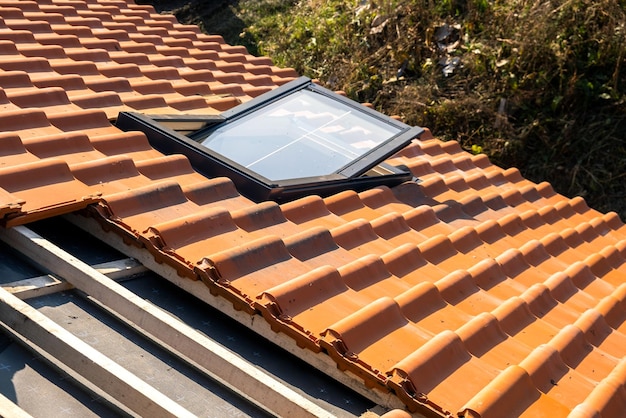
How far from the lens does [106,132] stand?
162 inches

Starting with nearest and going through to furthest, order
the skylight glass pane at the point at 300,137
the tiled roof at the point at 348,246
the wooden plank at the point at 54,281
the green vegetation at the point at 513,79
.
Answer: the wooden plank at the point at 54,281 → the tiled roof at the point at 348,246 → the skylight glass pane at the point at 300,137 → the green vegetation at the point at 513,79

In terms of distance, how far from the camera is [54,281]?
9.34ft

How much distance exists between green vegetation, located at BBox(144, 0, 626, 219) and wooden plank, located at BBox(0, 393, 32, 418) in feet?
28.4

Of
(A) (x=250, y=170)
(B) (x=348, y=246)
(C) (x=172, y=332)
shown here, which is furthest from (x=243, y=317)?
(A) (x=250, y=170)

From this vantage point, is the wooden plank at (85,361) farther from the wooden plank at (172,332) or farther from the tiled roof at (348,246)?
the tiled roof at (348,246)

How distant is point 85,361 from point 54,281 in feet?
1.82

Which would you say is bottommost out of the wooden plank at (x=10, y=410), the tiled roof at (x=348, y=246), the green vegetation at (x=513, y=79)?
the green vegetation at (x=513, y=79)

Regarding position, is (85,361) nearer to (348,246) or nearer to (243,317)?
(243,317)

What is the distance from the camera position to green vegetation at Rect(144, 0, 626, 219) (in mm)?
10039

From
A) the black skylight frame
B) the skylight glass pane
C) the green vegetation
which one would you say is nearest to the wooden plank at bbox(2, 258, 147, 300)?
the black skylight frame

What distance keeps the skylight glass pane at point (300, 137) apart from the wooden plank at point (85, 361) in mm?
1853

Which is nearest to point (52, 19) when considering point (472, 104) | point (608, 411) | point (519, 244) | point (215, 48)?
point (215, 48)

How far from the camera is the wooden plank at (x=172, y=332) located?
8.41 feet

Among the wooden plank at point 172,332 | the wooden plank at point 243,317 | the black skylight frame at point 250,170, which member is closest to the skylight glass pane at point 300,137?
the black skylight frame at point 250,170
